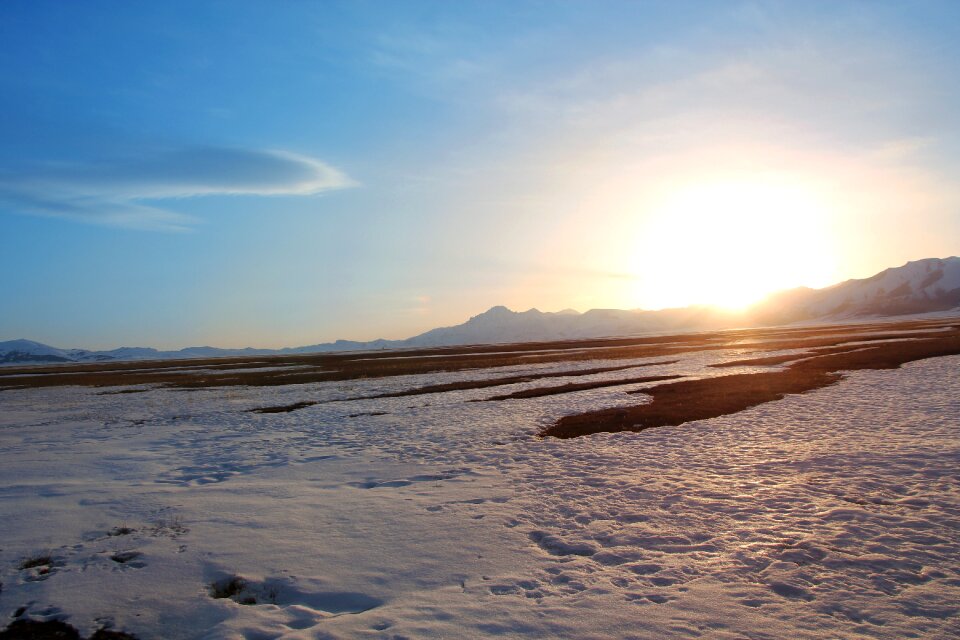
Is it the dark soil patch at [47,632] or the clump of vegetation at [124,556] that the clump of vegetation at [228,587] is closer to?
the dark soil patch at [47,632]

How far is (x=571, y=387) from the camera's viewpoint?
35.0m

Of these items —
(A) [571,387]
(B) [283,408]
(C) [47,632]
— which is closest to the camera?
(C) [47,632]

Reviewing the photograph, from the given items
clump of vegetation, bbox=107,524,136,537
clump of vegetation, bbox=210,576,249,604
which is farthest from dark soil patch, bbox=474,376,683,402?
clump of vegetation, bbox=210,576,249,604

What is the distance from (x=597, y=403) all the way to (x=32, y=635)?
23295 millimetres

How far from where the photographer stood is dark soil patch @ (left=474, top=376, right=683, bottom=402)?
103 feet

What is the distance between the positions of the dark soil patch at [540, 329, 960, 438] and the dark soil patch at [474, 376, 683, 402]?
3478 mm

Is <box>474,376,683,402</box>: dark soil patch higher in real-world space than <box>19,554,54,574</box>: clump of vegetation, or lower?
lower

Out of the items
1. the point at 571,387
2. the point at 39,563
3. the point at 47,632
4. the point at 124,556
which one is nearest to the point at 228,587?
the point at 47,632

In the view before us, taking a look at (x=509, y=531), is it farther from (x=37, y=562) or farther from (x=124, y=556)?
(x=37, y=562)

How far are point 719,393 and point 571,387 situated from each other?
955 cm

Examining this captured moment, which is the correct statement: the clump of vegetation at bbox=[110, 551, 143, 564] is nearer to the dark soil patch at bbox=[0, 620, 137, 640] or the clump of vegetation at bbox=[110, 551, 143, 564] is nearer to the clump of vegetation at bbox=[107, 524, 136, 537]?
the clump of vegetation at bbox=[107, 524, 136, 537]

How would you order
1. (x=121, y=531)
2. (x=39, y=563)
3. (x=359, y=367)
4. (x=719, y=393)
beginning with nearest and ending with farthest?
A: (x=39, y=563)
(x=121, y=531)
(x=719, y=393)
(x=359, y=367)

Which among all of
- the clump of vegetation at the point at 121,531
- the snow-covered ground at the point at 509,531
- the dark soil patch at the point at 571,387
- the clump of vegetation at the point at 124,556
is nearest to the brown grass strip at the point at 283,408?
the snow-covered ground at the point at 509,531

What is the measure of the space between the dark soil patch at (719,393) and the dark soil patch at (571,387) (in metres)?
3.48
